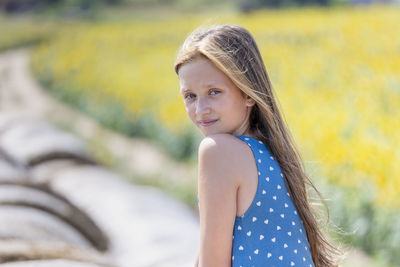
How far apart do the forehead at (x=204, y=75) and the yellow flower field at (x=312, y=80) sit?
1.42ft

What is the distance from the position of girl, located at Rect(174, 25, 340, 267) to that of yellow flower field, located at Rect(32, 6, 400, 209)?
39 centimetres

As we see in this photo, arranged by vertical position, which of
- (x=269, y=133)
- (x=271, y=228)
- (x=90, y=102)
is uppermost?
(x=90, y=102)

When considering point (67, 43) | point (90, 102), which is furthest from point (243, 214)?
point (67, 43)

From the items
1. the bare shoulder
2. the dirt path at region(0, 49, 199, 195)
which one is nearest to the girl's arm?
the bare shoulder

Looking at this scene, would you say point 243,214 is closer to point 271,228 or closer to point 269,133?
point 271,228

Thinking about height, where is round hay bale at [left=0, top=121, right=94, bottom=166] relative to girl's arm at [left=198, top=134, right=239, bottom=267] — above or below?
above

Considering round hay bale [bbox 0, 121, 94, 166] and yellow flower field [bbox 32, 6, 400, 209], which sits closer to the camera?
yellow flower field [bbox 32, 6, 400, 209]

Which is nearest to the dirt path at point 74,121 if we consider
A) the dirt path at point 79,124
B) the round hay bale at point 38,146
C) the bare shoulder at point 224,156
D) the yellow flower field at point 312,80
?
the dirt path at point 79,124

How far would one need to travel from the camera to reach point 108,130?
9617 millimetres

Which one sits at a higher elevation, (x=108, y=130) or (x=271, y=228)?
(x=108, y=130)

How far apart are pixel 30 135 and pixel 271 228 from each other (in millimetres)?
3851

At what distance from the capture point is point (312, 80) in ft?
24.5

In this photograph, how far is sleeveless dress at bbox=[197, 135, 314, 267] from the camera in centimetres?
162

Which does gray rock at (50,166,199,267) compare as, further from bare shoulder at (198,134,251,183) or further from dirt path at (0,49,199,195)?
dirt path at (0,49,199,195)
